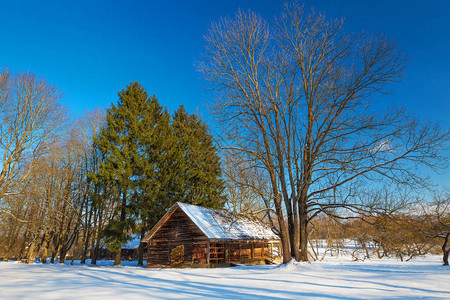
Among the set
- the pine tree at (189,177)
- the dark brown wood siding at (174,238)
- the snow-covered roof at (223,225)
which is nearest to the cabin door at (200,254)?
the dark brown wood siding at (174,238)

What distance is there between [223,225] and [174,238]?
4.65 m

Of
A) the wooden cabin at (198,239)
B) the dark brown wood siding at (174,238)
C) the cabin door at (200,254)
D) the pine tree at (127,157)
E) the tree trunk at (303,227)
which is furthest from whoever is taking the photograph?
the pine tree at (127,157)

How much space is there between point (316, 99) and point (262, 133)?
13.2ft

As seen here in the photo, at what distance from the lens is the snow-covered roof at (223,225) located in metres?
22.3

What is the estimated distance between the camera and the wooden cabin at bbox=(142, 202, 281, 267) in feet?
73.7

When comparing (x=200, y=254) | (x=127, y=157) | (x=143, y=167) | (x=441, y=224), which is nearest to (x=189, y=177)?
(x=143, y=167)

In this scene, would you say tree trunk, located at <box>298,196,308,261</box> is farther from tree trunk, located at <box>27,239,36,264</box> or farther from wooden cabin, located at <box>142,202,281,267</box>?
tree trunk, located at <box>27,239,36,264</box>

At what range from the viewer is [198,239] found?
73.0 ft

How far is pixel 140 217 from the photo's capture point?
27000mm

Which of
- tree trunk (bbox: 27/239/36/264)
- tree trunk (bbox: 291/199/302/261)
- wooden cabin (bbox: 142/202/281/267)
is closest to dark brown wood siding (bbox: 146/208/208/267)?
wooden cabin (bbox: 142/202/281/267)

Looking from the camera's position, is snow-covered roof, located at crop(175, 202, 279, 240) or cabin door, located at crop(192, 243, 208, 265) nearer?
snow-covered roof, located at crop(175, 202, 279, 240)

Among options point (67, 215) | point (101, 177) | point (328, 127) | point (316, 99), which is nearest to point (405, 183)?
point (328, 127)

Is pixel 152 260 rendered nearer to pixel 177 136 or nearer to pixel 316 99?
pixel 177 136

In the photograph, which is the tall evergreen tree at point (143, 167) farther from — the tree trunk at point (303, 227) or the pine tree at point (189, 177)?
the tree trunk at point (303, 227)
